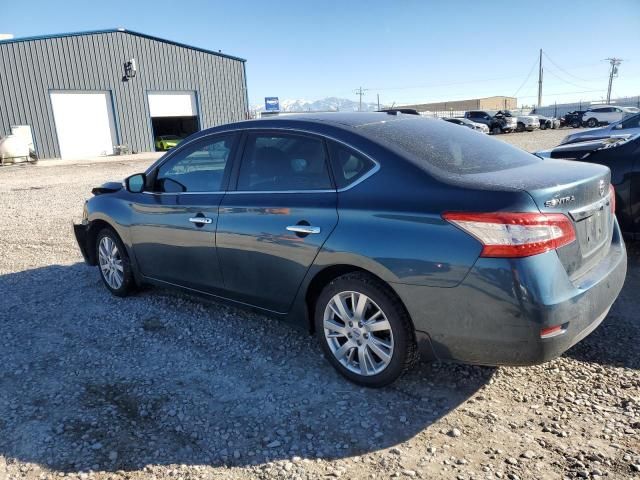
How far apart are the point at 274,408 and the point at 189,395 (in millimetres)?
596

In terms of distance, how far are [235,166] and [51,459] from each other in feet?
7.28

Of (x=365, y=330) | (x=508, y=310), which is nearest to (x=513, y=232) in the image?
(x=508, y=310)

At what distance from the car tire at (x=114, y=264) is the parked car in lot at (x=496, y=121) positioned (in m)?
35.6

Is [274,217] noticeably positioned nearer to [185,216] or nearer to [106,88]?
[185,216]

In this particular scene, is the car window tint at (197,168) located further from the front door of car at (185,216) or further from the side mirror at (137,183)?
the side mirror at (137,183)

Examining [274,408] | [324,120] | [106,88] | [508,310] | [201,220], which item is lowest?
[274,408]

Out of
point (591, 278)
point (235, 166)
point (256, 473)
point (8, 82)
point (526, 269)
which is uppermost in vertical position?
point (8, 82)

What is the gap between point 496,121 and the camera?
3675 centimetres

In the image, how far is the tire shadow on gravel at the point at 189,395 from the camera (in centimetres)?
272

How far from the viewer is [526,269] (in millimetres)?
2477

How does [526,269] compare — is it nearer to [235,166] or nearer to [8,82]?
[235,166]

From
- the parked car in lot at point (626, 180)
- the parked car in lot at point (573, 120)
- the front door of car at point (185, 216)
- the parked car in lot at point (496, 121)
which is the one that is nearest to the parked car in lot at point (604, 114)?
the parked car in lot at point (573, 120)

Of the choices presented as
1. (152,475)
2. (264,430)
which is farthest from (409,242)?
(152,475)

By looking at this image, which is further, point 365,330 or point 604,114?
point 604,114
